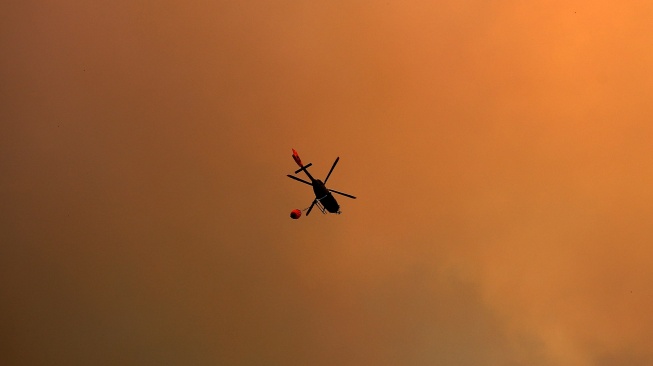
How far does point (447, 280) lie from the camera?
7.02 metres

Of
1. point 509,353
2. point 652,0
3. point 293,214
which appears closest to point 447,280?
point 509,353

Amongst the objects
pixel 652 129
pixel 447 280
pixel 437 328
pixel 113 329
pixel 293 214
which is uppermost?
pixel 652 129

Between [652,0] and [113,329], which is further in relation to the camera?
[113,329]

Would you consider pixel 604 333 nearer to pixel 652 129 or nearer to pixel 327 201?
pixel 652 129

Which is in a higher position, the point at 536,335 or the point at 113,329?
the point at 536,335

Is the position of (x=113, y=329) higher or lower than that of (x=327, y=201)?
lower

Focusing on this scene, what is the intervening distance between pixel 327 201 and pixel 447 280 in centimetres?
304

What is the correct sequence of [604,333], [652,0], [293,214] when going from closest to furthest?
[293,214]
[652,0]
[604,333]

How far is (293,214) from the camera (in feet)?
14.3

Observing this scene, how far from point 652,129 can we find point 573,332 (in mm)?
2500

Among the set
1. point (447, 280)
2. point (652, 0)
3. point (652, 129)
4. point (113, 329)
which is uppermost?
point (652, 0)

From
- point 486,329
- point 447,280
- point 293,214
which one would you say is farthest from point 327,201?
point 486,329

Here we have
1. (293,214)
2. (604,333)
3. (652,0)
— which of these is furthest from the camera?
(604,333)

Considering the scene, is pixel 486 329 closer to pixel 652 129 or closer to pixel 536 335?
pixel 536 335
